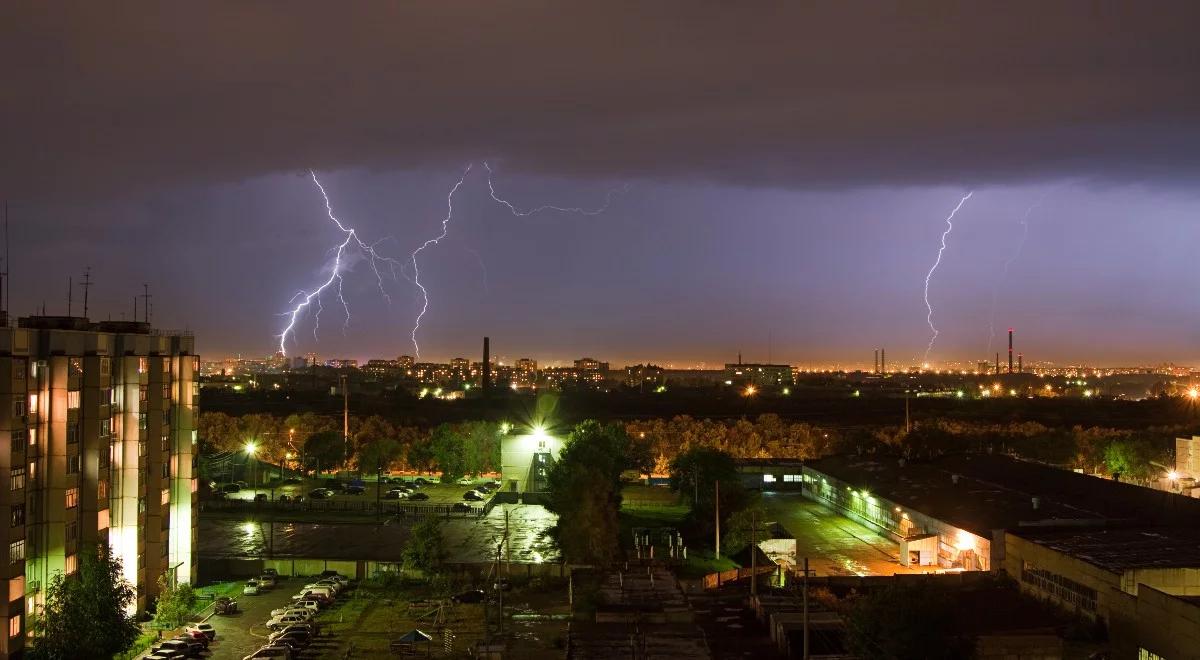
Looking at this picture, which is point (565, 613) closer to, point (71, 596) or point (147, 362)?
point (71, 596)

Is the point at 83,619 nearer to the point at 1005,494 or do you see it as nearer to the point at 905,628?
the point at 905,628

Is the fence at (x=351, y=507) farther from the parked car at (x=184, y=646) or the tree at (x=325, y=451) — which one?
the parked car at (x=184, y=646)

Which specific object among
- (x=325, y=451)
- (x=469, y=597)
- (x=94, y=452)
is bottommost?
(x=469, y=597)

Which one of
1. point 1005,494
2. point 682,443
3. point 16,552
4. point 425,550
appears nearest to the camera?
point 16,552

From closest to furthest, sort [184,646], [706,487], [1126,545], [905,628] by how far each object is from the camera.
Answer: [905,628] < [184,646] < [1126,545] < [706,487]

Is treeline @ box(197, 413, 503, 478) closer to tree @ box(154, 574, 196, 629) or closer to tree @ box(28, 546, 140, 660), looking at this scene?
tree @ box(154, 574, 196, 629)

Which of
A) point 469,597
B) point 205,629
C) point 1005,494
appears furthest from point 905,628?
point 1005,494

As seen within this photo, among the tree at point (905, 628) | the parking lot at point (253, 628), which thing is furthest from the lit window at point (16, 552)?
the tree at point (905, 628)
